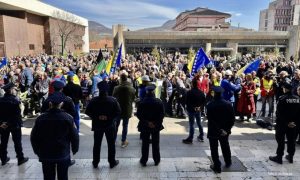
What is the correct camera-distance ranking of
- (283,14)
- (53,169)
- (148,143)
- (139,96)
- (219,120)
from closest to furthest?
(53,169)
(219,120)
(148,143)
(139,96)
(283,14)

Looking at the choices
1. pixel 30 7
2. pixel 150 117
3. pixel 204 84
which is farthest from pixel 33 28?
pixel 150 117

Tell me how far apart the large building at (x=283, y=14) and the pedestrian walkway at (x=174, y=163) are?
374 ft

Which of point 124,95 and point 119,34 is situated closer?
point 124,95

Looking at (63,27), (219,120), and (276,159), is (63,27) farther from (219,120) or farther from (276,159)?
(276,159)

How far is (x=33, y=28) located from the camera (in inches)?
1959

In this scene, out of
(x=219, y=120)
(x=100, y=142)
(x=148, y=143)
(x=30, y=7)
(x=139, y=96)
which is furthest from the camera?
(x=30, y=7)

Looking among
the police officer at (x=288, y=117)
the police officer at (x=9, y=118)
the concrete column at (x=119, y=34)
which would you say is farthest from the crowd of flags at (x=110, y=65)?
the concrete column at (x=119, y=34)

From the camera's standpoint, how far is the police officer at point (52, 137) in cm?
409

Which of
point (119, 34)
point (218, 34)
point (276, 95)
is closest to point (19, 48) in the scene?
point (119, 34)

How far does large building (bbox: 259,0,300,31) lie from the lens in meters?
108

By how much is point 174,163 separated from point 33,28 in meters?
50.0

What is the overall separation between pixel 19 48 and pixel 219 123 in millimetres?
43506

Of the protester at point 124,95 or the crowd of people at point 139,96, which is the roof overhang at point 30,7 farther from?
the protester at point 124,95

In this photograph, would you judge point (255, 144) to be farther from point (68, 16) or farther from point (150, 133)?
point (68, 16)
